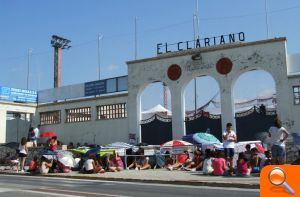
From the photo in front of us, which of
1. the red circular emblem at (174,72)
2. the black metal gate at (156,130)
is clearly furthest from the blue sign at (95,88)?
the red circular emblem at (174,72)

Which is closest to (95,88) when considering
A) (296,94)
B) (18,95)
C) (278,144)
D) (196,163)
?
(18,95)

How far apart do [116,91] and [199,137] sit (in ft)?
40.9

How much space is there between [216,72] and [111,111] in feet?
30.0

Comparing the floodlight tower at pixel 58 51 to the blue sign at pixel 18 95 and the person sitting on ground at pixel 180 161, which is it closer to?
the blue sign at pixel 18 95

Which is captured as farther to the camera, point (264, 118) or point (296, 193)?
point (264, 118)

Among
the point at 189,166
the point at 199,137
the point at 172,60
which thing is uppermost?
the point at 172,60

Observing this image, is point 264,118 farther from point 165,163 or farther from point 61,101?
point 61,101

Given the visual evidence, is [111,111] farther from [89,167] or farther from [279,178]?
[279,178]

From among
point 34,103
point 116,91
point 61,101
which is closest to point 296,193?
point 116,91

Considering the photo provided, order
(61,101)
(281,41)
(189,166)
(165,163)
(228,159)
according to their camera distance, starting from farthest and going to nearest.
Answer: (61,101)
(281,41)
(165,163)
(189,166)
(228,159)

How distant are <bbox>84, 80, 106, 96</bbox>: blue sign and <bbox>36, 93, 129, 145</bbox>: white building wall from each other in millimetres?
521

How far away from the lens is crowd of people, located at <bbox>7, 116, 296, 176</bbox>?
43.7 feet

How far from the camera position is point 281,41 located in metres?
26.0

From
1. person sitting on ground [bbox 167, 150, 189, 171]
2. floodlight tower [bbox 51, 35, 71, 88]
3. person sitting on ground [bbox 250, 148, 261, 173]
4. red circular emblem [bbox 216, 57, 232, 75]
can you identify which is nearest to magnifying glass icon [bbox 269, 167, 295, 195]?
person sitting on ground [bbox 250, 148, 261, 173]
